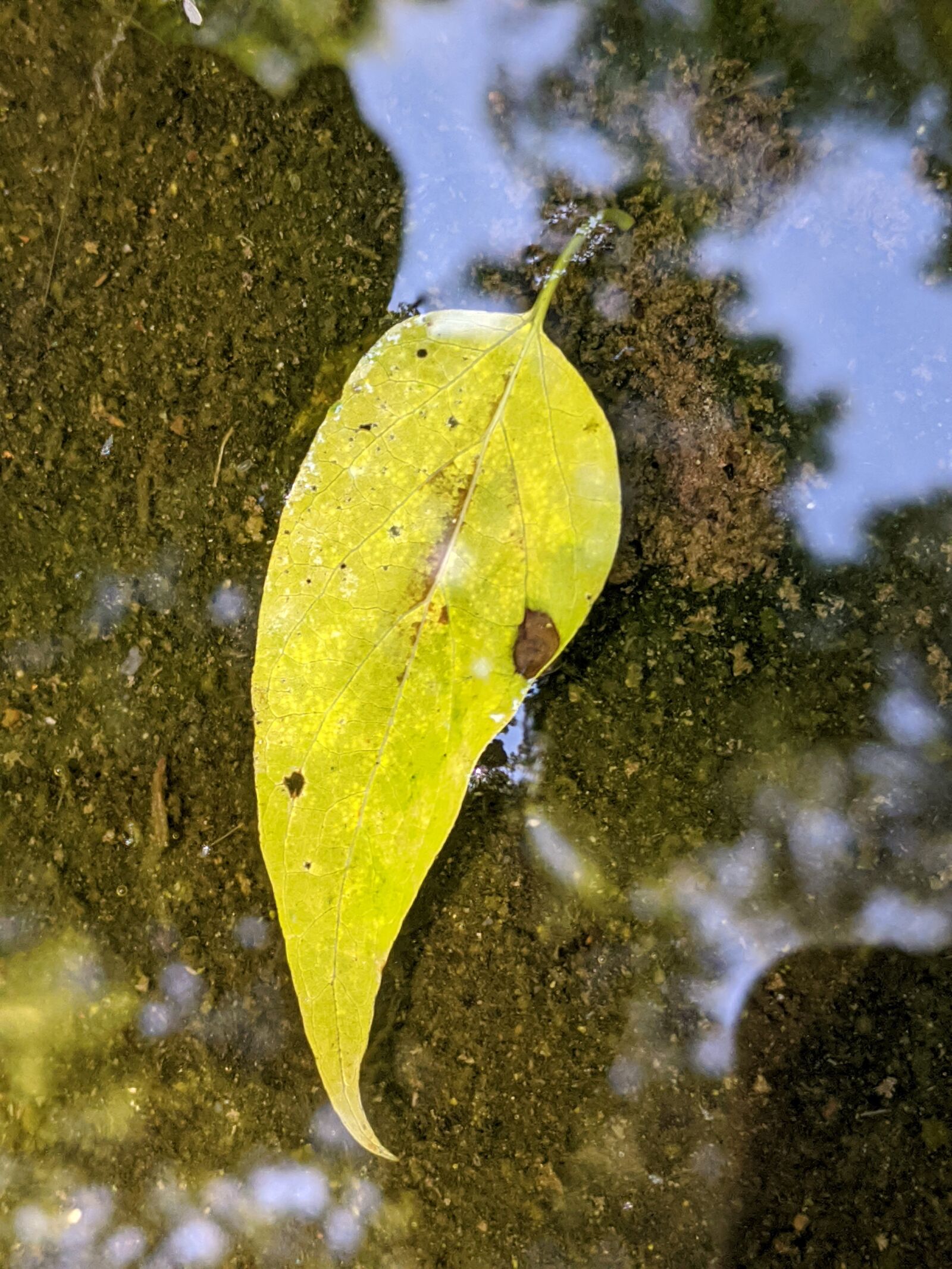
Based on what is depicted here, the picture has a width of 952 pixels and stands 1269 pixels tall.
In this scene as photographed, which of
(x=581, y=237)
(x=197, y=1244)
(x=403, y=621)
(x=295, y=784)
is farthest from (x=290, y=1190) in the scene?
(x=581, y=237)

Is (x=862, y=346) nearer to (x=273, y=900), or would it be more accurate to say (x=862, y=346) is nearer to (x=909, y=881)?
(x=909, y=881)

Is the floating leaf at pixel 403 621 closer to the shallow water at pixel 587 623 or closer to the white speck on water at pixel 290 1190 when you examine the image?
the shallow water at pixel 587 623

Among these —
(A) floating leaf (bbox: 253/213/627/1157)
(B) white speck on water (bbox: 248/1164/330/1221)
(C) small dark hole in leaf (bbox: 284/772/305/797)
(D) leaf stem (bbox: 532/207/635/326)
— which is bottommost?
(B) white speck on water (bbox: 248/1164/330/1221)

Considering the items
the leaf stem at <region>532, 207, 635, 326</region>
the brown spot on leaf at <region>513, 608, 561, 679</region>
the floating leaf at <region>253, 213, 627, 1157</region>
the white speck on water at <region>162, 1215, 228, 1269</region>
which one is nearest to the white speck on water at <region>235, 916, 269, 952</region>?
the floating leaf at <region>253, 213, 627, 1157</region>

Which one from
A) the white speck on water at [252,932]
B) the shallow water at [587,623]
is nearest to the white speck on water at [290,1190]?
the shallow water at [587,623]

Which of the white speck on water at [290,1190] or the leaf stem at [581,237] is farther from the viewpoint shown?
the white speck on water at [290,1190]

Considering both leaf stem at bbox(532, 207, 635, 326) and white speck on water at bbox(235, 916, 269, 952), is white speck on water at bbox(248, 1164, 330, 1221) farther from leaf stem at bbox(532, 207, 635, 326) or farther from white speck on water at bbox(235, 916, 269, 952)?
leaf stem at bbox(532, 207, 635, 326)

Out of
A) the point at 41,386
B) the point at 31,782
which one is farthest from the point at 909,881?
the point at 41,386
